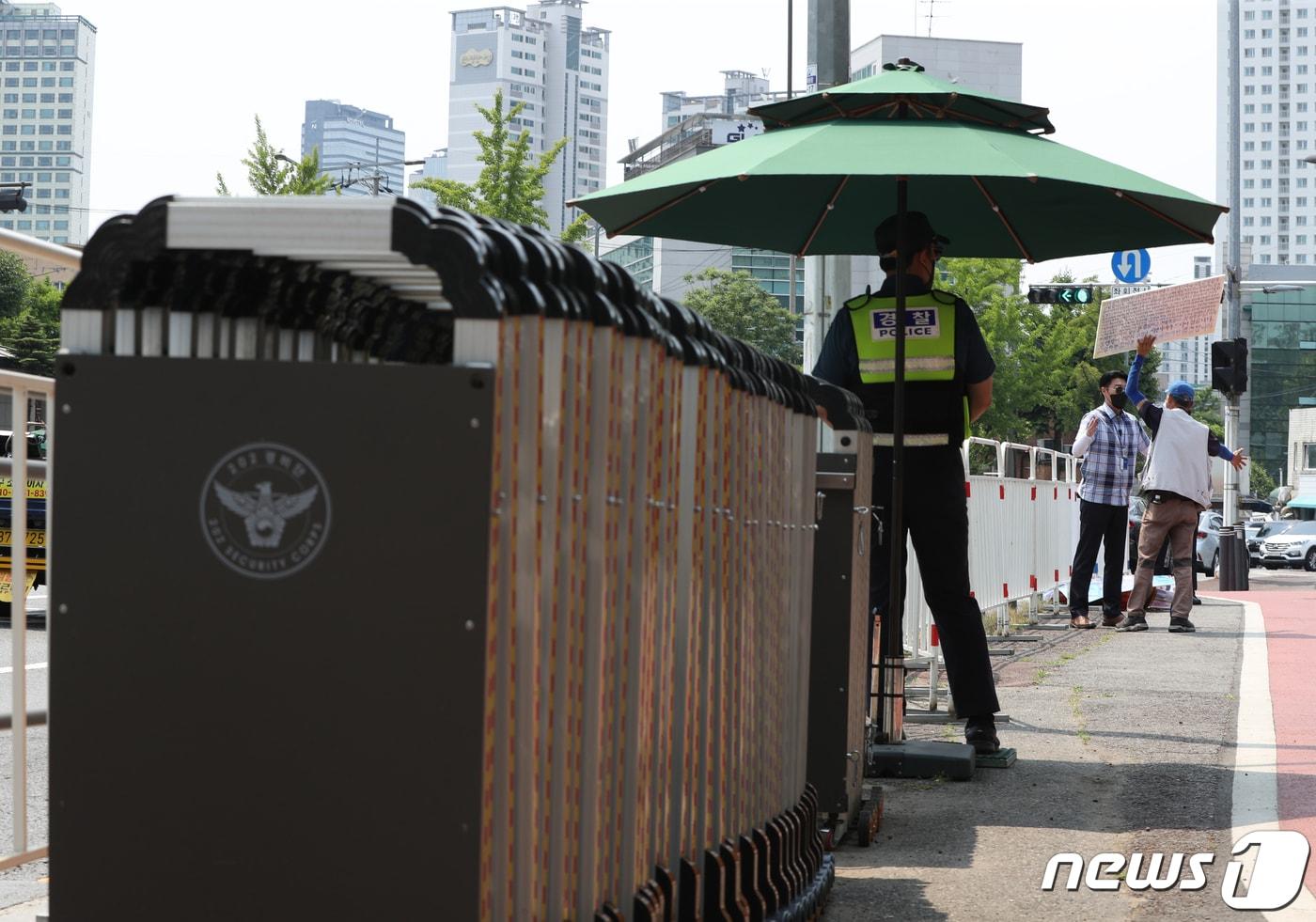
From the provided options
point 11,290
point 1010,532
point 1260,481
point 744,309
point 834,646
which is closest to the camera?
point 834,646

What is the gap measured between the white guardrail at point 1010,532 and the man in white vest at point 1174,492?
0.97 m

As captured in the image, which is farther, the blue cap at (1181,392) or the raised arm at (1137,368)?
the blue cap at (1181,392)

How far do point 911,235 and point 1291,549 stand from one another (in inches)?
1621

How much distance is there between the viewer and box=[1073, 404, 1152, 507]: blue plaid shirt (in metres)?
14.8

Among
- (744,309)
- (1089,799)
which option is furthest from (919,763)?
(744,309)

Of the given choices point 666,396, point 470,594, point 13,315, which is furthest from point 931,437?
point 13,315

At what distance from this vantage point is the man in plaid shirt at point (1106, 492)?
14758 millimetres

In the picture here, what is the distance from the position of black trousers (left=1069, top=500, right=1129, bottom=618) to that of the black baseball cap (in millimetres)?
8213

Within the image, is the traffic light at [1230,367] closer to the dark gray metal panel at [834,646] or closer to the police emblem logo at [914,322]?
the police emblem logo at [914,322]

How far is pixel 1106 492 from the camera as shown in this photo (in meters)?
14.8

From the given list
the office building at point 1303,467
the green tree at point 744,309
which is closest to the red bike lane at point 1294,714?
the office building at point 1303,467

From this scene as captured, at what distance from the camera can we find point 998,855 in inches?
213

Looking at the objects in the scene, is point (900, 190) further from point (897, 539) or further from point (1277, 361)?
point (1277, 361)

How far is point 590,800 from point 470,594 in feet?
2.00
